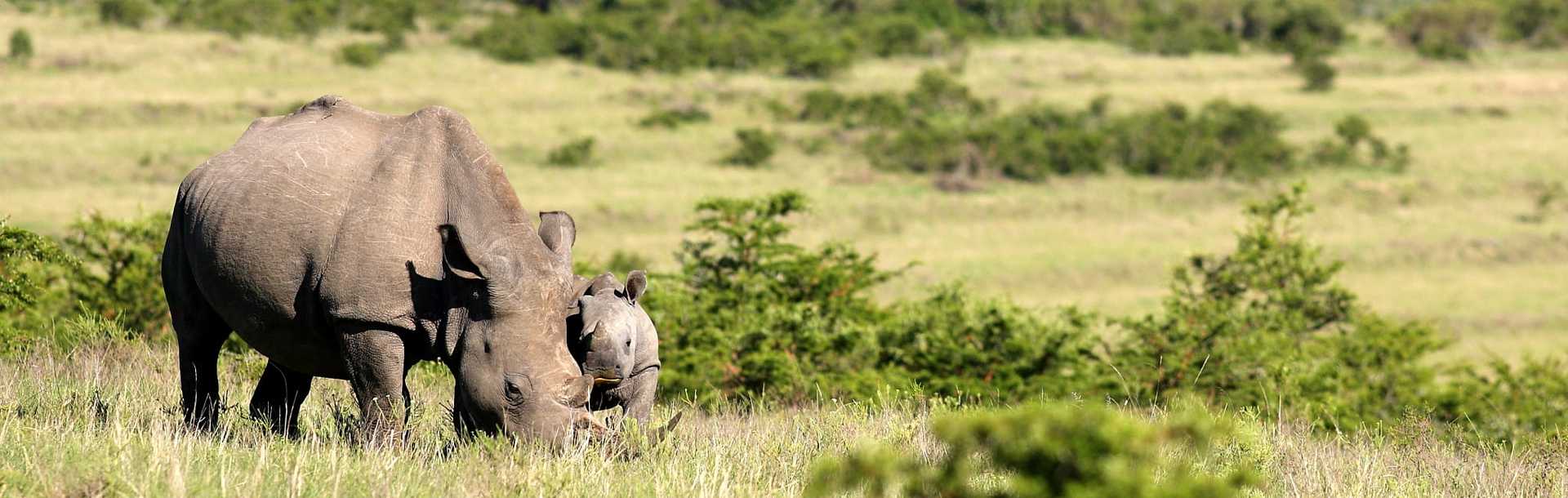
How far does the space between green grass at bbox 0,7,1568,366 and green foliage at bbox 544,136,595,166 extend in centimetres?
45

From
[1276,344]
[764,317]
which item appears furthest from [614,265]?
[1276,344]

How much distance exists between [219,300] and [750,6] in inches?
2770

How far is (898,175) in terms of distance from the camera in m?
48.9

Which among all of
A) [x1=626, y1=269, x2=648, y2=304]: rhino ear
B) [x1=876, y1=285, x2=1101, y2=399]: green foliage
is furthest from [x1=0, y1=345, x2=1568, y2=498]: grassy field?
[x1=876, y1=285, x2=1101, y2=399]: green foliage

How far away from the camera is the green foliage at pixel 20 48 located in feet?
160

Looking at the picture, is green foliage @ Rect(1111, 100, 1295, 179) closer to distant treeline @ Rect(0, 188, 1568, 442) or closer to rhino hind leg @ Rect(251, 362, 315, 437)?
distant treeline @ Rect(0, 188, 1568, 442)

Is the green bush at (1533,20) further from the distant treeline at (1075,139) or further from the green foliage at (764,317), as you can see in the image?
the green foliage at (764,317)

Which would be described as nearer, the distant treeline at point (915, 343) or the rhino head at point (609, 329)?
the rhino head at point (609, 329)

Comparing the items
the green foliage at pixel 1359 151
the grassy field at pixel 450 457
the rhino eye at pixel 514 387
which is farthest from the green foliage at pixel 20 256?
the green foliage at pixel 1359 151

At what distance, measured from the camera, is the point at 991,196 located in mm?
46906

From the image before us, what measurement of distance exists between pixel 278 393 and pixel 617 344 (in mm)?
2328

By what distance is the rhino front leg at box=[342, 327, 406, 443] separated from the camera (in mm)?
6859

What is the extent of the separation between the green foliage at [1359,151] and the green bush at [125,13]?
4023 cm

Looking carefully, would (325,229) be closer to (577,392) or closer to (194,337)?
(577,392)
